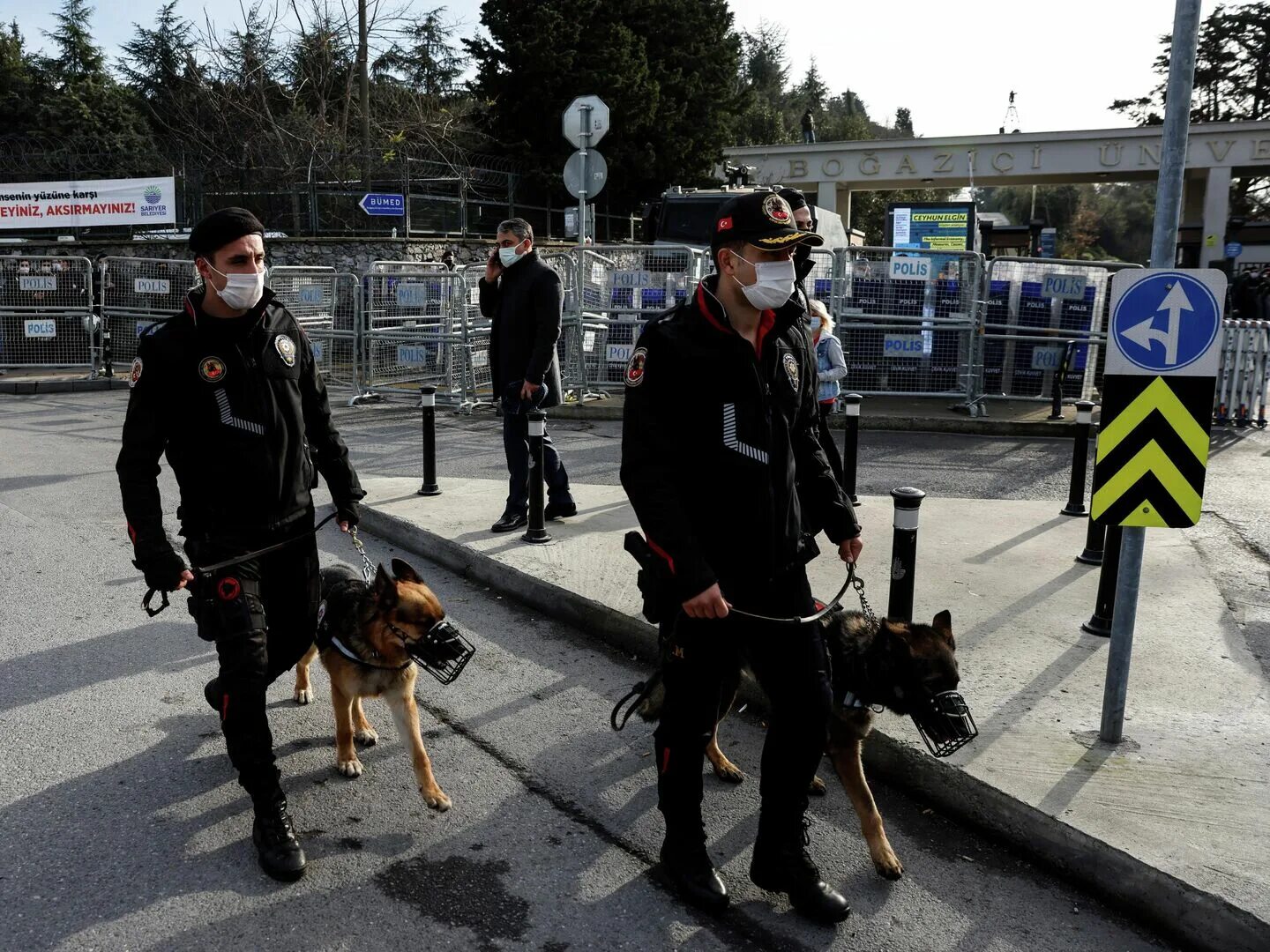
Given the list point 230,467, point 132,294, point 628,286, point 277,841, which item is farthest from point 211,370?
point 132,294

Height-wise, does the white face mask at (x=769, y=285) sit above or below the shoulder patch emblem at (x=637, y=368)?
above

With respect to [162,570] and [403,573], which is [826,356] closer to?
[403,573]

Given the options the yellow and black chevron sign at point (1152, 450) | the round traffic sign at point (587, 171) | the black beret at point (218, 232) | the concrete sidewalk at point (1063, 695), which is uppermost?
the round traffic sign at point (587, 171)

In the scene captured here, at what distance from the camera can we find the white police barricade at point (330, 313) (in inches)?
609

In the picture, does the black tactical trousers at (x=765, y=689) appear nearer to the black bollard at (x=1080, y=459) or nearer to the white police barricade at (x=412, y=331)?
the black bollard at (x=1080, y=459)

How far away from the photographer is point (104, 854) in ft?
11.2

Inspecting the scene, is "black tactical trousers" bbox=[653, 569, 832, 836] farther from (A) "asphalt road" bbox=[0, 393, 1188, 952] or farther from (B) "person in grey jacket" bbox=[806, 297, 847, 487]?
(B) "person in grey jacket" bbox=[806, 297, 847, 487]

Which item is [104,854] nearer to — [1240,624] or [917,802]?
[917,802]

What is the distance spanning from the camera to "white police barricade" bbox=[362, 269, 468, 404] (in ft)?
48.5

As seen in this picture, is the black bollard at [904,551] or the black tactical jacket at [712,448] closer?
the black tactical jacket at [712,448]

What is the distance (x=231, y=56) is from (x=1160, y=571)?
31541 millimetres

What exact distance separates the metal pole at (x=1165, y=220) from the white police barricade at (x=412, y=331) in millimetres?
11489

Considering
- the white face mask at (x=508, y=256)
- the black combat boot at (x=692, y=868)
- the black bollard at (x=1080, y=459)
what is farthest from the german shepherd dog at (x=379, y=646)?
the black bollard at (x=1080, y=459)

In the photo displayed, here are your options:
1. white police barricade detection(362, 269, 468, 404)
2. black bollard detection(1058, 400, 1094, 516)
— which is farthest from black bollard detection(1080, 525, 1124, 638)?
white police barricade detection(362, 269, 468, 404)
